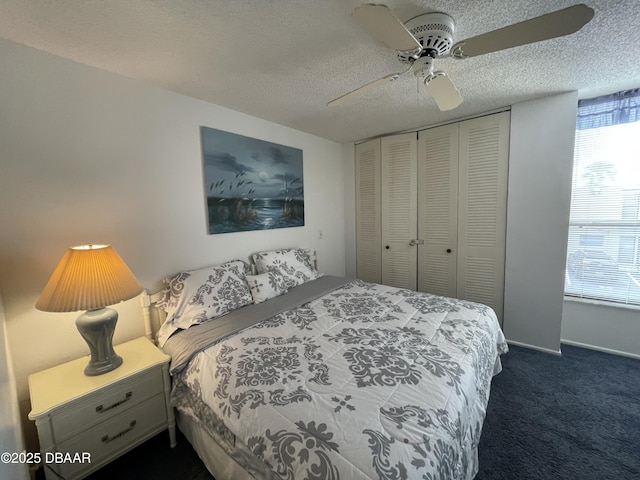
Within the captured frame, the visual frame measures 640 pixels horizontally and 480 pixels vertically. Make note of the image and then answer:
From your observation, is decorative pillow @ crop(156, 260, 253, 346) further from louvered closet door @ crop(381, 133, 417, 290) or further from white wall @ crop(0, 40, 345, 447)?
louvered closet door @ crop(381, 133, 417, 290)

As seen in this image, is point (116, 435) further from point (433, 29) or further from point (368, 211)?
point (368, 211)

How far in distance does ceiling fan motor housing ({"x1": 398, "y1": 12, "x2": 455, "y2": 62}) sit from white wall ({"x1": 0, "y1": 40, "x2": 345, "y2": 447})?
1.65m

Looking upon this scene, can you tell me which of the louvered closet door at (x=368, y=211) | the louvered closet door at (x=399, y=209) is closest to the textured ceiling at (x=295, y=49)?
the louvered closet door at (x=399, y=209)

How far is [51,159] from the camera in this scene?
4.84 ft

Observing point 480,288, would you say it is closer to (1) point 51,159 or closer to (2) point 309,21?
(2) point 309,21

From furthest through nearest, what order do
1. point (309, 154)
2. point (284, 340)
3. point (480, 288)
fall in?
point (309, 154) < point (480, 288) < point (284, 340)

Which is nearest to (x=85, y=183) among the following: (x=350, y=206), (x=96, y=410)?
(x=96, y=410)

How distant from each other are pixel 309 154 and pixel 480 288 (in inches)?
95.7

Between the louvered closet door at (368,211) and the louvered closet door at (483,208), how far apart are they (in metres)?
0.96

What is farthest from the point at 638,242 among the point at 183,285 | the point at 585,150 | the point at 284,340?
the point at 183,285

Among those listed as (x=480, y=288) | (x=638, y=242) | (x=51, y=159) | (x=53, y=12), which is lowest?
(x=480, y=288)

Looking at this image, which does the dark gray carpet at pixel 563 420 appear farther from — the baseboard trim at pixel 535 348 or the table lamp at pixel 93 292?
the table lamp at pixel 93 292

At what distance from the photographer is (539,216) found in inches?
94.7

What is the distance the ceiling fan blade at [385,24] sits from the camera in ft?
3.14
